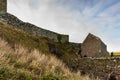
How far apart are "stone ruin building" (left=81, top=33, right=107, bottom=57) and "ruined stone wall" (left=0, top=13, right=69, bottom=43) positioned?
6.33 metres

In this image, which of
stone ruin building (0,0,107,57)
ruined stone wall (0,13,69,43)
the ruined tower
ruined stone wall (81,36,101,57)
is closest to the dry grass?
ruined stone wall (0,13,69,43)

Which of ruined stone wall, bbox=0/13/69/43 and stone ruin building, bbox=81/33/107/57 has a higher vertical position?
ruined stone wall, bbox=0/13/69/43

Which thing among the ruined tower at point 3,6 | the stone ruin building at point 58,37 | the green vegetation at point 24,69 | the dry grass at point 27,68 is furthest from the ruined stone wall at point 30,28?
the dry grass at point 27,68

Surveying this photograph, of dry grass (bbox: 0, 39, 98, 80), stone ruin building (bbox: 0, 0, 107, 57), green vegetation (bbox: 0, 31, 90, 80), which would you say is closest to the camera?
green vegetation (bbox: 0, 31, 90, 80)

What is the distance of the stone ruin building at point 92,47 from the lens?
52281mm

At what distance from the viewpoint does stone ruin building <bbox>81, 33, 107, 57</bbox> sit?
2058 inches

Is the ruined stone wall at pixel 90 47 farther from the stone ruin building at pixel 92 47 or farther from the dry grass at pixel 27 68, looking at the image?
the dry grass at pixel 27 68

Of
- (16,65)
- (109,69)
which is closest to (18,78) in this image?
(16,65)

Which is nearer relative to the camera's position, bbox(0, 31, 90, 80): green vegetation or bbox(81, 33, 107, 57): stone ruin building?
bbox(0, 31, 90, 80): green vegetation

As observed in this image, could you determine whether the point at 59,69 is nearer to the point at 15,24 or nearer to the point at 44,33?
the point at 15,24

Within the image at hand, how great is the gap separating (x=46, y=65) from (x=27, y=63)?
3.52ft

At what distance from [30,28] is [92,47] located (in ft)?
57.0

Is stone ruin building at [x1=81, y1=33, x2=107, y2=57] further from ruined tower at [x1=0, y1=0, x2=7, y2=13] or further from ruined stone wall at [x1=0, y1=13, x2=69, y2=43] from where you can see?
ruined tower at [x1=0, y1=0, x2=7, y2=13]

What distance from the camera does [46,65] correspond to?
40.7 ft
